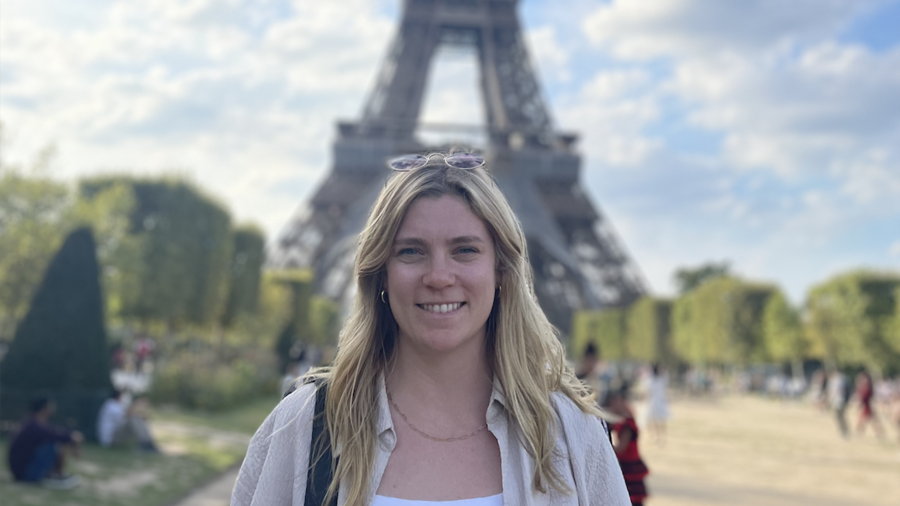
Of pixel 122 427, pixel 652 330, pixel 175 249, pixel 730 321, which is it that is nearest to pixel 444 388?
pixel 122 427

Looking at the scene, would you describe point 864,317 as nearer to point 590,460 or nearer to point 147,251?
point 147,251

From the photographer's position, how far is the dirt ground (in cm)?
998

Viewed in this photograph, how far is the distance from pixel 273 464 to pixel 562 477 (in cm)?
63

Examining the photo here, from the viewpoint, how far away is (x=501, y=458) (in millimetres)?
1947

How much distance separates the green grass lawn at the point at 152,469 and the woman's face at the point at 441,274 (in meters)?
6.88

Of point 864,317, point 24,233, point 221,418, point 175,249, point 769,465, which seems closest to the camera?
point 769,465

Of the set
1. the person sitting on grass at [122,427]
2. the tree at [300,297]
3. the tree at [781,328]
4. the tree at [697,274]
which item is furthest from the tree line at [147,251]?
the tree at [697,274]

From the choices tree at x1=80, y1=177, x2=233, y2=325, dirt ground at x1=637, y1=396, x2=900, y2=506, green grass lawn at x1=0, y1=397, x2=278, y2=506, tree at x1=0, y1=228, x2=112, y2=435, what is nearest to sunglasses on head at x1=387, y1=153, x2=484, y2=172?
green grass lawn at x1=0, y1=397, x2=278, y2=506

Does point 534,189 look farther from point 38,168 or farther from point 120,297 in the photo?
point 38,168

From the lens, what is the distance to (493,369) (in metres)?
2.13

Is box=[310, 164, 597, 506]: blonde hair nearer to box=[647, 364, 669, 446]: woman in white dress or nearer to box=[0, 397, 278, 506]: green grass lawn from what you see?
box=[0, 397, 278, 506]: green grass lawn

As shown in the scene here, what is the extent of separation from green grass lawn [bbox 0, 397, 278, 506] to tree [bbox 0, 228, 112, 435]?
25.0 inches

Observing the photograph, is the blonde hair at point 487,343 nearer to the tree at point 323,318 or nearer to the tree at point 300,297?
the tree at point 300,297

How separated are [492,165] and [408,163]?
41.0 m
